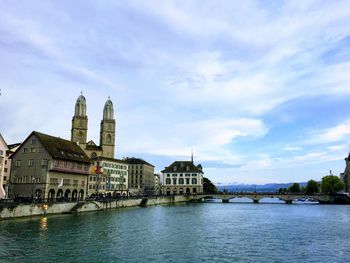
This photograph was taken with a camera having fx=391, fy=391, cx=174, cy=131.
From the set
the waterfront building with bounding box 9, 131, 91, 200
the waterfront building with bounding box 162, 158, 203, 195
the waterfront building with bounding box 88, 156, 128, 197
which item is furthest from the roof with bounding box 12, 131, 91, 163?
the waterfront building with bounding box 162, 158, 203, 195

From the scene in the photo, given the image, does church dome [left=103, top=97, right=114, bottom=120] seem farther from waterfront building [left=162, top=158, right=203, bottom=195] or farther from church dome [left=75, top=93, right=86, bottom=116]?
waterfront building [left=162, top=158, right=203, bottom=195]

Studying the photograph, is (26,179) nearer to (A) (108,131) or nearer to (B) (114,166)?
(B) (114,166)

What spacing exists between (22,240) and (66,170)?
45.1 m

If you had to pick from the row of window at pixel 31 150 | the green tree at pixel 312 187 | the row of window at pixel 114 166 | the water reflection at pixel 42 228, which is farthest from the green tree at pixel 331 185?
the water reflection at pixel 42 228

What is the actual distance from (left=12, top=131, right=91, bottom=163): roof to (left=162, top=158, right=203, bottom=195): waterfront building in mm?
68024

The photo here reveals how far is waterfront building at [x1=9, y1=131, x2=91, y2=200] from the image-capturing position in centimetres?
7550

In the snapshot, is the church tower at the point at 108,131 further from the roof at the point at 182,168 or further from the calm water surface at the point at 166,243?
the calm water surface at the point at 166,243

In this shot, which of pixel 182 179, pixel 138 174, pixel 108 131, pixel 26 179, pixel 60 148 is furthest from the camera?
pixel 138 174

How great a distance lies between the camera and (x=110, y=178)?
420ft

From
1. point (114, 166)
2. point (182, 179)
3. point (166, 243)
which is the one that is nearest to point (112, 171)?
point (114, 166)

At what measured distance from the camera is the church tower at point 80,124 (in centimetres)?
14312

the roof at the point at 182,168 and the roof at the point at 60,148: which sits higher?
the roof at the point at 182,168

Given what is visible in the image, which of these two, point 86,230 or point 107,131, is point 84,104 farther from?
point 86,230

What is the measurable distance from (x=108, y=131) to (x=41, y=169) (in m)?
76.0
